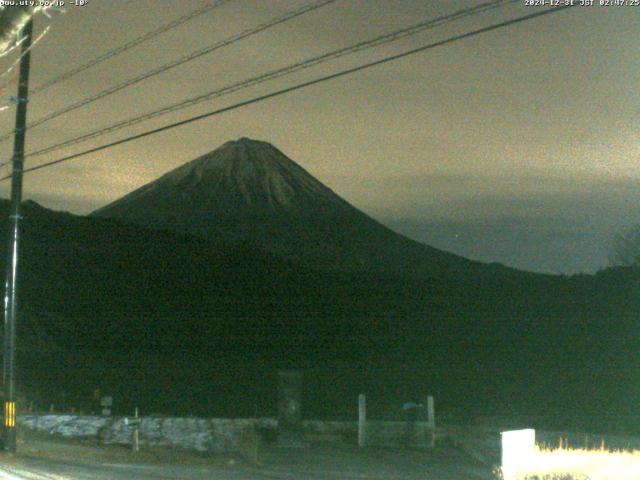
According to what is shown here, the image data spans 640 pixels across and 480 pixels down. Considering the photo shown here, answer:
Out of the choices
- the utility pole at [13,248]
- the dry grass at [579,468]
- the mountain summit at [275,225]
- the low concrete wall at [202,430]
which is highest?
the mountain summit at [275,225]

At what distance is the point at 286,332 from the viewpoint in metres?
76.1

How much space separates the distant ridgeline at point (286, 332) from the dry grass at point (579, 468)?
2210 cm

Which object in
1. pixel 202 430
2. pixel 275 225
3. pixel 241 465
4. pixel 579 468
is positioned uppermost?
pixel 275 225

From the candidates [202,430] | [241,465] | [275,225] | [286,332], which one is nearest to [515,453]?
[241,465]

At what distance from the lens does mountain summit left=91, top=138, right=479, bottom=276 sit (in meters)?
164

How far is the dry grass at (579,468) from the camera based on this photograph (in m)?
12.7

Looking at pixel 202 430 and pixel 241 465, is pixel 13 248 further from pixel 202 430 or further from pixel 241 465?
pixel 202 430

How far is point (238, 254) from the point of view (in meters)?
102

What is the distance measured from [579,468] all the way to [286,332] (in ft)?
207

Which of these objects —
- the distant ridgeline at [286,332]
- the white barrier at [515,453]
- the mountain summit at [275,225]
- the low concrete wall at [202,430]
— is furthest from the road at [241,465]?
the mountain summit at [275,225]

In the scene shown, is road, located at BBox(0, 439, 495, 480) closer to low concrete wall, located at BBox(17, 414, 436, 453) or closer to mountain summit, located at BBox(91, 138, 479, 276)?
low concrete wall, located at BBox(17, 414, 436, 453)

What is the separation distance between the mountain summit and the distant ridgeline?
5718 cm

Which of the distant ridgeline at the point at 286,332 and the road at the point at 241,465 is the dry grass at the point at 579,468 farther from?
the distant ridgeline at the point at 286,332

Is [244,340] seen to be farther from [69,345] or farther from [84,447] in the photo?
[84,447]
